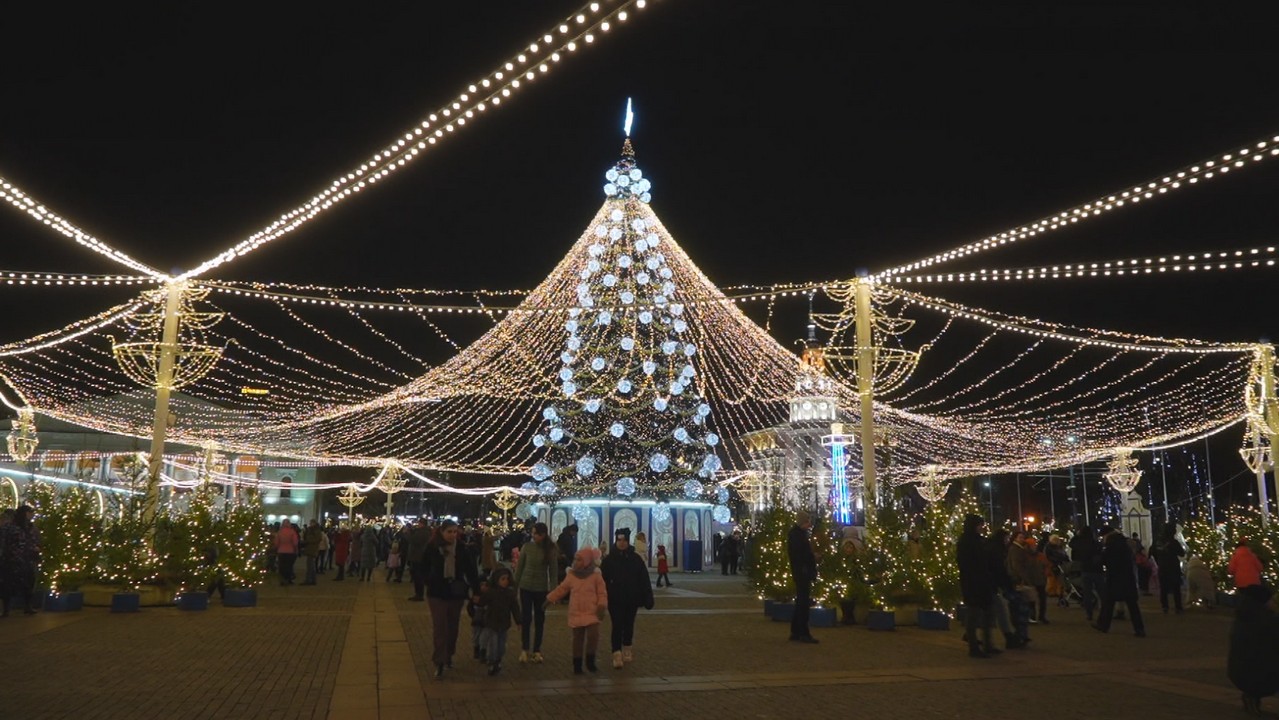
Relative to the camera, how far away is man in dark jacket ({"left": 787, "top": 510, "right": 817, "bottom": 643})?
39.3ft

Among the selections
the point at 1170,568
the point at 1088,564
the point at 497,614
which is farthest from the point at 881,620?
the point at 1170,568

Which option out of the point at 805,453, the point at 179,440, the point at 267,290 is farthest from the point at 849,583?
the point at 805,453

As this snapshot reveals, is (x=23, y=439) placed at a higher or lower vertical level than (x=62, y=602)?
higher

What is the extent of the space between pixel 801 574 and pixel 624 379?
52.0ft

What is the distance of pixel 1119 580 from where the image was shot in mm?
13195

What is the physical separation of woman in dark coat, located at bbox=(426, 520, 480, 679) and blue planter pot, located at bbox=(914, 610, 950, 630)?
22.4ft

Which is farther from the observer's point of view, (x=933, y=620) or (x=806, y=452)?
(x=806, y=452)

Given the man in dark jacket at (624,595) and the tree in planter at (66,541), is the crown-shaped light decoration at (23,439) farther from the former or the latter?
the man in dark jacket at (624,595)

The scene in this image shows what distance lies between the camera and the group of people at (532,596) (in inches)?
370

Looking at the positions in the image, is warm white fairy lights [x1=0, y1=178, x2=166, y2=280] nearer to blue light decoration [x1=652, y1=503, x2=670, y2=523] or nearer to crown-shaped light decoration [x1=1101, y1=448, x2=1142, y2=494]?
blue light decoration [x1=652, y1=503, x2=670, y2=523]

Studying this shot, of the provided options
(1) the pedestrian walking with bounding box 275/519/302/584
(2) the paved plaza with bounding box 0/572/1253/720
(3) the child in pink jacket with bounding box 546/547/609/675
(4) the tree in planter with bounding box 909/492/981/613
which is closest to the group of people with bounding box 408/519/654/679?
(3) the child in pink jacket with bounding box 546/547/609/675

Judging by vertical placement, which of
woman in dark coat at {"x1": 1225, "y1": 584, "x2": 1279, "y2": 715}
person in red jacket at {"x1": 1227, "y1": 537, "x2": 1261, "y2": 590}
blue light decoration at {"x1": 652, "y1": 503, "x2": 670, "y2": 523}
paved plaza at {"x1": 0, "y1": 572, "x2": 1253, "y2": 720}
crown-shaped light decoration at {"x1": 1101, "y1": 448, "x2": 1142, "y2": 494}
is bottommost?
paved plaza at {"x1": 0, "y1": 572, "x2": 1253, "y2": 720}

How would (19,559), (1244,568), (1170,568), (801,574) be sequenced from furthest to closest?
(1170,568) < (19,559) < (801,574) < (1244,568)

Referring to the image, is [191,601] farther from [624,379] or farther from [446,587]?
[624,379]
